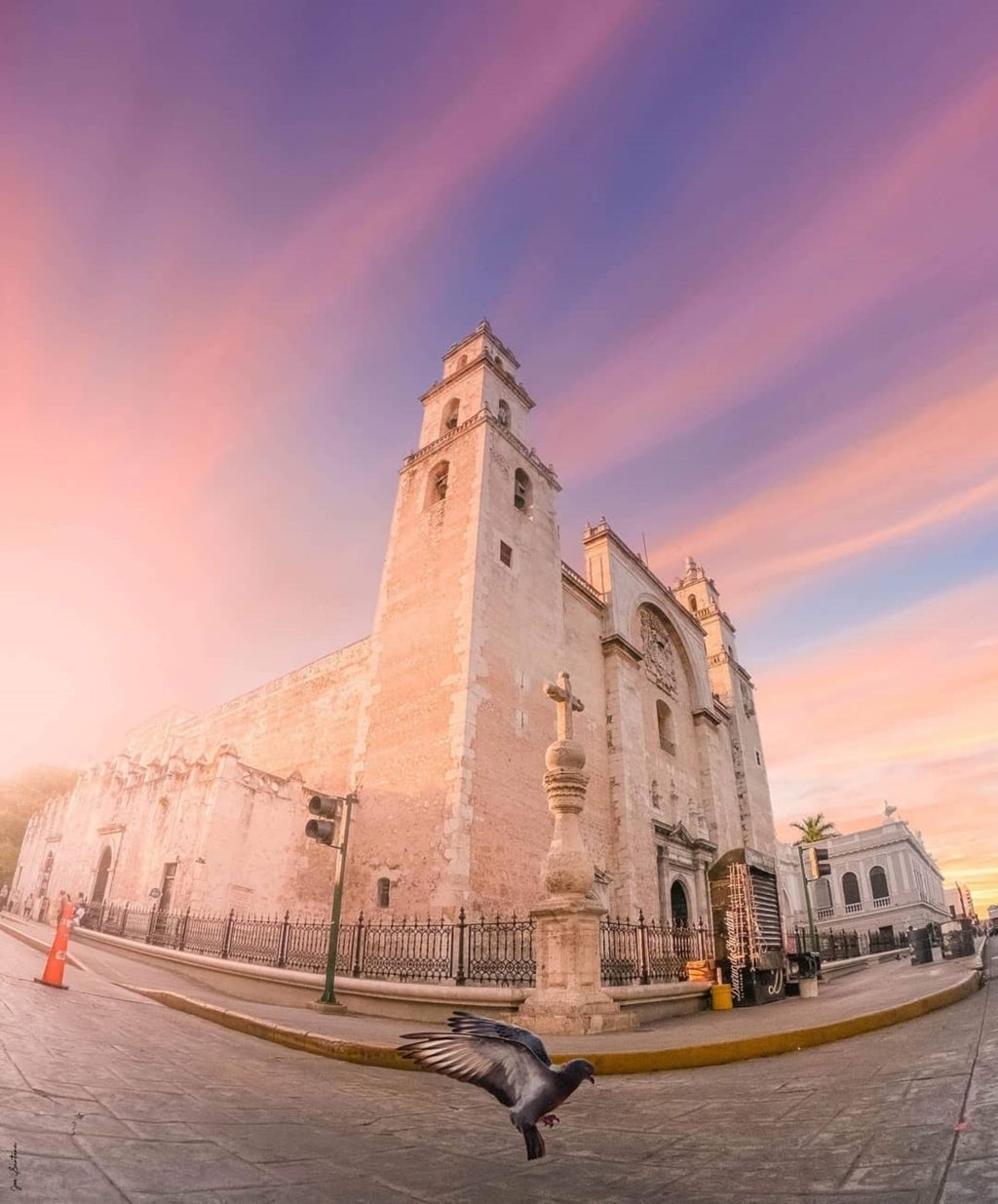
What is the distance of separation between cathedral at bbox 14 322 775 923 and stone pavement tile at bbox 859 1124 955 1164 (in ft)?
38.2

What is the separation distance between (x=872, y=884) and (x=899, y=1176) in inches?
2147

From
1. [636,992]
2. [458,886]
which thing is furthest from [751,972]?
[458,886]

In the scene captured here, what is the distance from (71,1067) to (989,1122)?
4.80 metres

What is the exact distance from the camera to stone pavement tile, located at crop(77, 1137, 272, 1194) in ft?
7.33

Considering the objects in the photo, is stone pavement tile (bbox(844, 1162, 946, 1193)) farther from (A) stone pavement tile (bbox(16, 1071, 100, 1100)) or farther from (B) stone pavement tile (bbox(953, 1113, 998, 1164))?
(A) stone pavement tile (bbox(16, 1071, 100, 1100))

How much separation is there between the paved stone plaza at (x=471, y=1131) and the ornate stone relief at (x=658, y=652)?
20.5 m

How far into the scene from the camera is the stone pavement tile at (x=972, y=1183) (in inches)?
70.9

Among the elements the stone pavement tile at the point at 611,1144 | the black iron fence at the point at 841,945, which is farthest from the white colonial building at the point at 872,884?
the stone pavement tile at the point at 611,1144

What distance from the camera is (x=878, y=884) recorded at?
46188mm

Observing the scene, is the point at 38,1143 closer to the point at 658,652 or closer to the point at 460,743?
the point at 460,743

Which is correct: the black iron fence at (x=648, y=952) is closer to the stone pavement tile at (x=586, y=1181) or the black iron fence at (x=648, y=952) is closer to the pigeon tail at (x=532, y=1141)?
the stone pavement tile at (x=586, y=1181)

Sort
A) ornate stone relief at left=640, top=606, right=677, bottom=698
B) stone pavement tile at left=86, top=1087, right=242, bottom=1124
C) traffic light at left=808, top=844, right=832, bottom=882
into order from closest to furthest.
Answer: stone pavement tile at left=86, top=1087, right=242, bottom=1124 → traffic light at left=808, top=844, right=832, bottom=882 → ornate stone relief at left=640, top=606, right=677, bottom=698

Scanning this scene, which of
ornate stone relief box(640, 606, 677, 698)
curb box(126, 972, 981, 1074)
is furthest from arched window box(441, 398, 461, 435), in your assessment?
curb box(126, 972, 981, 1074)

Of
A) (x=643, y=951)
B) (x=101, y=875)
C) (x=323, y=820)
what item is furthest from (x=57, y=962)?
(x=101, y=875)
